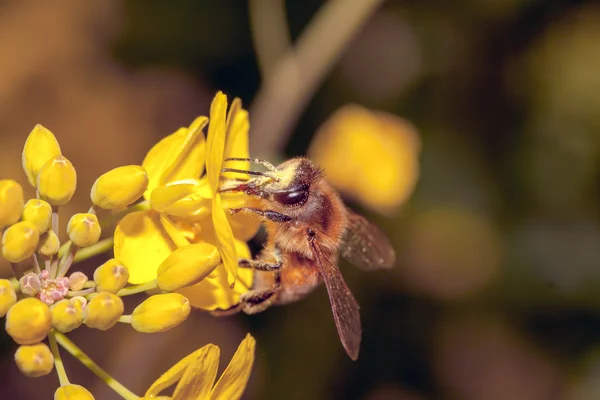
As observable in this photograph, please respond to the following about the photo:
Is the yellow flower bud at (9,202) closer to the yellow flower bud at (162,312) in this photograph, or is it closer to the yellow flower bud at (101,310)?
the yellow flower bud at (101,310)

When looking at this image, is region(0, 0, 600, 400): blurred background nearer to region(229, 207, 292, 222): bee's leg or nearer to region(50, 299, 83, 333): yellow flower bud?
region(229, 207, 292, 222): bee's leg

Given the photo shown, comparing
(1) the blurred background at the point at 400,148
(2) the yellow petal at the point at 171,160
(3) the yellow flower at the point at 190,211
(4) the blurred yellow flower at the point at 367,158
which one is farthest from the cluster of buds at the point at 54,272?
(4) the blurred yellow flower at the point at 367,158

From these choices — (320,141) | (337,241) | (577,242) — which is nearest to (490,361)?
(577,242)

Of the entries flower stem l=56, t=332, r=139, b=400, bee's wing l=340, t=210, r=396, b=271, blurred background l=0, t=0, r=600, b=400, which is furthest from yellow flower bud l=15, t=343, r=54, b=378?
blurred background l=0, t=0, r=600, b=400

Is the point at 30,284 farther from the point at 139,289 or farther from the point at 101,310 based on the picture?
the point at 139,289

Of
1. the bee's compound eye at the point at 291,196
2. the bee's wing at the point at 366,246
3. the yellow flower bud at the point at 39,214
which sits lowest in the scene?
the yellow flower bud at the point at 39,214

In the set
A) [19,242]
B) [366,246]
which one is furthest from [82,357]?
[366,246]
